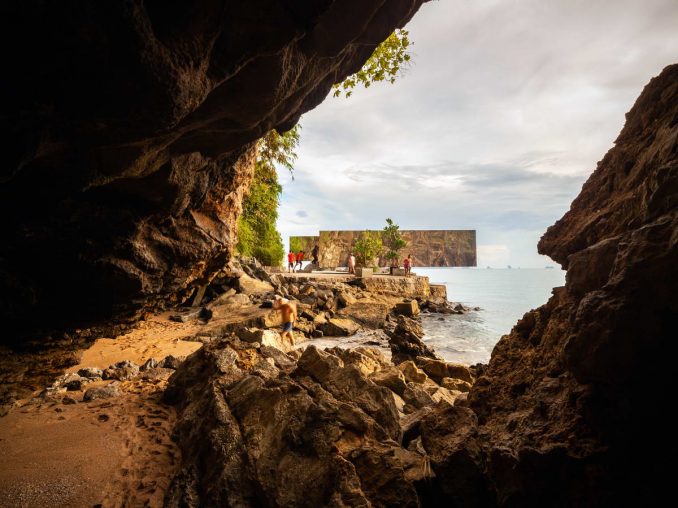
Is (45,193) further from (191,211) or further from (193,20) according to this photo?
(193,20)

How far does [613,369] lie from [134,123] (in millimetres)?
3500

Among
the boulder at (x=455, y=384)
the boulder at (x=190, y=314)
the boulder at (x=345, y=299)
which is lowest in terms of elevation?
the boulder at (x=455, y=384)

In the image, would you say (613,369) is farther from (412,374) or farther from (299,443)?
(412,374)

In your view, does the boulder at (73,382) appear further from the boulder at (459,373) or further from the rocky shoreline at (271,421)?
the boulder at (459,373)

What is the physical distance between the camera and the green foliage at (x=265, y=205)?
1552 cm

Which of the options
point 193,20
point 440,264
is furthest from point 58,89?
point 440,264

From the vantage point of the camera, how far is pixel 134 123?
2.11 m

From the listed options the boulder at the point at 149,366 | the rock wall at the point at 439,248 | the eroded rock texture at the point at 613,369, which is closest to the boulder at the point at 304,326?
the boulder at the point at 149,366

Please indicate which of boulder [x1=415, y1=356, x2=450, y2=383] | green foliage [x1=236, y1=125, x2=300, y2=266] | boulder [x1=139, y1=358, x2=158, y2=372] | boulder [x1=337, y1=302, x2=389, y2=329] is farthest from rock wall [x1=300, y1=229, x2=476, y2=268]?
boulder [x1=139, y1=358, x2=158, y2=372]

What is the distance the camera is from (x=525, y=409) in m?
2.88

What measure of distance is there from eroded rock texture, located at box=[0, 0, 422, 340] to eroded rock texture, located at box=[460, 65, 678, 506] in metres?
2.56

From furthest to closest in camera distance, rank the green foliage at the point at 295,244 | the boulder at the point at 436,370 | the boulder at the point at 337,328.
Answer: the green foliage at the point at 295,244 → the boulder at the point at 337,328 → the boulder at the point at 436,370

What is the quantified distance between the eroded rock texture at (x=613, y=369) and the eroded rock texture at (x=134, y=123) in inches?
101

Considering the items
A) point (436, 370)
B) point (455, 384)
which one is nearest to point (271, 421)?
point (455, 384)
